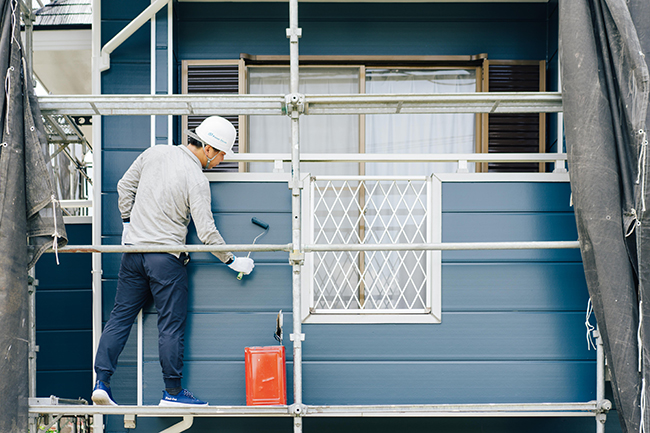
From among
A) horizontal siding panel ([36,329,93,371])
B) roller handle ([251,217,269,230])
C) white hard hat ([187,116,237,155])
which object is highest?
white hard hat ([187,116,237,155])

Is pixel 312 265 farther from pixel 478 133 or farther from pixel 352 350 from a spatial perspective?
pixel 478 133

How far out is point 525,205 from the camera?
9.24 feet

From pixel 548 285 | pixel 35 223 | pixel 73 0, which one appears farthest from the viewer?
pixel 73 0

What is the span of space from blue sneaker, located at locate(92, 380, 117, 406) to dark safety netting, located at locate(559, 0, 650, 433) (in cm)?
248

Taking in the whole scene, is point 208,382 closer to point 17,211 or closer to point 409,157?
point 17,211

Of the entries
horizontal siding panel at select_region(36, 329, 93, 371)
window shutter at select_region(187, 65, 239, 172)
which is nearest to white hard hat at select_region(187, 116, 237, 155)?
window shutter at select_region(187, 65, 239, 172)

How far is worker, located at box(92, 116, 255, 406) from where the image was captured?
8.57 ft

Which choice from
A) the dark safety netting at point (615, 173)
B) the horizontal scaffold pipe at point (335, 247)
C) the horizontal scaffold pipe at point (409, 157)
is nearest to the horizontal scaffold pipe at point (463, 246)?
the horizontal scaffold pipe at point (335, 247)

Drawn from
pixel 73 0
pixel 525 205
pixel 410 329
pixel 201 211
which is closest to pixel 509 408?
pixel 410 329

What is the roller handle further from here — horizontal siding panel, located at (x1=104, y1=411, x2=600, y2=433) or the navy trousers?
horizontal siding panel, located at (x1=104, y1=411, x2=600, y2=433)

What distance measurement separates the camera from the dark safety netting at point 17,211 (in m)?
2.32

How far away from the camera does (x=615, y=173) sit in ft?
7.75

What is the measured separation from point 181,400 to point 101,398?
39 centimetres

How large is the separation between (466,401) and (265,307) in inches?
48.1
